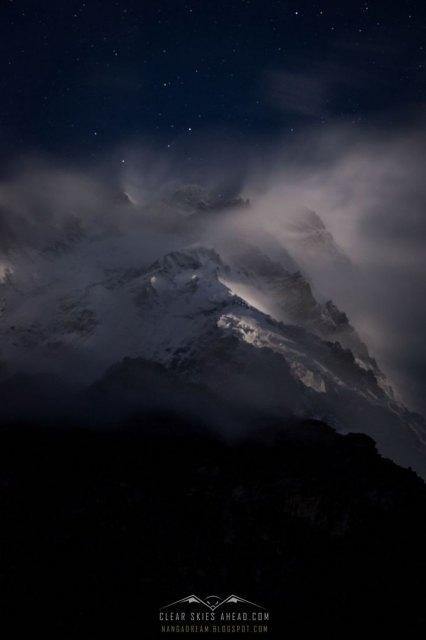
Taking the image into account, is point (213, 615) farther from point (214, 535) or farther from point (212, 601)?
point (214, 535)

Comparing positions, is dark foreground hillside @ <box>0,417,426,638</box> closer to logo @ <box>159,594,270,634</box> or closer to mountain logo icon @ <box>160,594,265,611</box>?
mountain logo icon @ <box>160,594,265,611</box>

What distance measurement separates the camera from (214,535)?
103 meters

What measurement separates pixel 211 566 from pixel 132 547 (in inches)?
515

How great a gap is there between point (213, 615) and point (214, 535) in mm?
12595

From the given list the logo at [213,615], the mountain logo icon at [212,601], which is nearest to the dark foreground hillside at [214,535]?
the mountain logo icon at [212,601]

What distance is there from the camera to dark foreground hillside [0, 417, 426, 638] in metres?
92.7

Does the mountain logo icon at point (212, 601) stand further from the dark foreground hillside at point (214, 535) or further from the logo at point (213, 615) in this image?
the dark foreground hillside at point (214, 535)

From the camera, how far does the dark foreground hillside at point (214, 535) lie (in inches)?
3649

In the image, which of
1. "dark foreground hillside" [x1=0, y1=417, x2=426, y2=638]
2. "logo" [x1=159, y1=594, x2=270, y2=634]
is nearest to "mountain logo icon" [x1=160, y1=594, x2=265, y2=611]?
"logo" [x1=159, y1=594, x2=270, y2=634]

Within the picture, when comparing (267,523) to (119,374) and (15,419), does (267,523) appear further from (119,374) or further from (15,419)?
(119,374)

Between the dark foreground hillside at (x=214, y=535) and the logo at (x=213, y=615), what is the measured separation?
114cm

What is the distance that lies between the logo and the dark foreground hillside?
1139mm

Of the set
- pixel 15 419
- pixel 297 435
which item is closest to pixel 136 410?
pixel 15 419

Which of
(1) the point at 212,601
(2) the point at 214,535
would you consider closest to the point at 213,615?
(1) the point at 212,601
